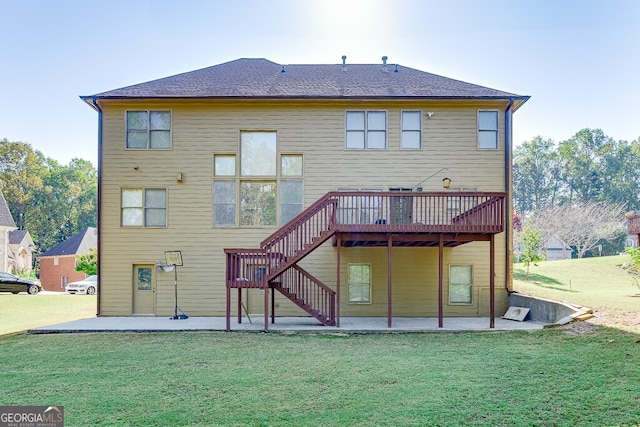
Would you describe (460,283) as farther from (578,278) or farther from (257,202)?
(578,278)

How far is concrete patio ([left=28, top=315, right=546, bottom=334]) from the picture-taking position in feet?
34.3

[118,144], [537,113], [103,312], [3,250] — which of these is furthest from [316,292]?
[537,113]

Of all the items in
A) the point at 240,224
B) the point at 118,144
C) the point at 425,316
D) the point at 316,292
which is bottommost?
the point at 425,316

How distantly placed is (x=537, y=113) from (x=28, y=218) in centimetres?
5294

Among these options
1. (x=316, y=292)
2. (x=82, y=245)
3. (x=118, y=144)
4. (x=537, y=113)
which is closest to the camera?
(x=316, y=292)

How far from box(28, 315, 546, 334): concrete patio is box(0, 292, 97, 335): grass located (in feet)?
3.57

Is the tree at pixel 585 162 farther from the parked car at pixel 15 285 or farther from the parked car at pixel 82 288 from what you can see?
the parked car at pixel 15 285

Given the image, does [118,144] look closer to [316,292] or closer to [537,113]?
[316,292]

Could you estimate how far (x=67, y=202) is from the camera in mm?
46562

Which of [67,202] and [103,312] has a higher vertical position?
[67,202]

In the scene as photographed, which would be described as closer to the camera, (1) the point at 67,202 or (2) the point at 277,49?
(2) the point at 277,49

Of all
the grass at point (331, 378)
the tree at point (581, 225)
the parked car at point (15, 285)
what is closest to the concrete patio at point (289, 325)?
the grass at point (331, 378)

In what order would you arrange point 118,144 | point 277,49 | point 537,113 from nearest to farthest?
point 118,144
point 277,49
point 537,113
